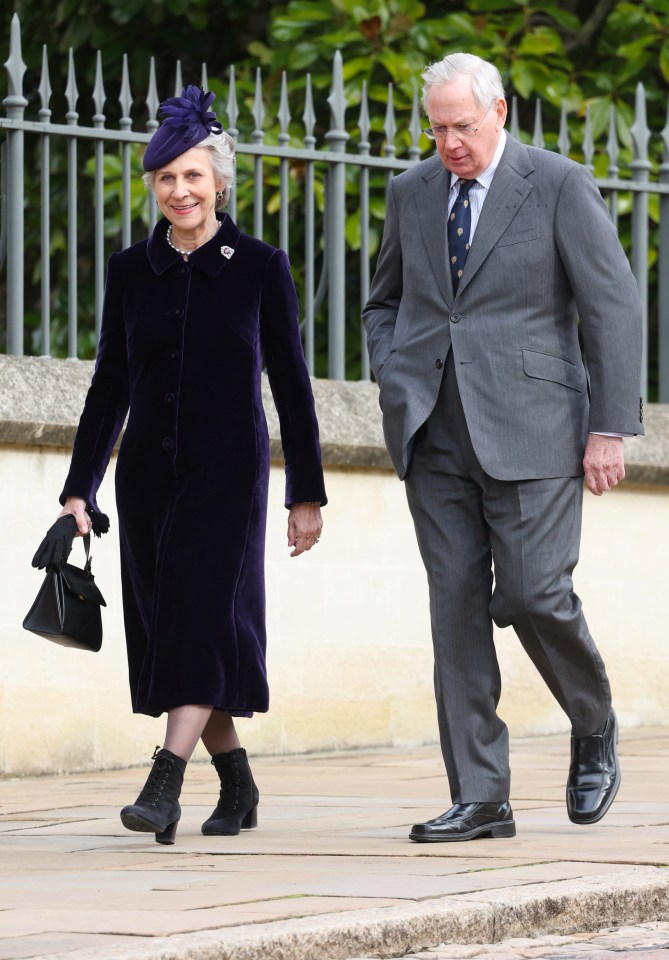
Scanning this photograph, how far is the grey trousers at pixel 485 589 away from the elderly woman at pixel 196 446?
34 centimetres

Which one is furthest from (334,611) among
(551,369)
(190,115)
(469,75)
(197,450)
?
(469,75)

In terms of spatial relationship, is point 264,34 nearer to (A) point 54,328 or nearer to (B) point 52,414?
(A) point 54,328

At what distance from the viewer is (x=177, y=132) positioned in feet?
16.2

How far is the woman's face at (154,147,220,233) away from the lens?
4930mm

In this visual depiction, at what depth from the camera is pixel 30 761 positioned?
22.0 ft

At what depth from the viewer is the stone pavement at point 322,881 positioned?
11.4 ft

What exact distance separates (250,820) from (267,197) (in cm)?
305

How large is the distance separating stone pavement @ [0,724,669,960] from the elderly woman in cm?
32

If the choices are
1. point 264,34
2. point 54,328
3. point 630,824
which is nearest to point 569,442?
point 630,824

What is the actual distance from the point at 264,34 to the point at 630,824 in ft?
20.2

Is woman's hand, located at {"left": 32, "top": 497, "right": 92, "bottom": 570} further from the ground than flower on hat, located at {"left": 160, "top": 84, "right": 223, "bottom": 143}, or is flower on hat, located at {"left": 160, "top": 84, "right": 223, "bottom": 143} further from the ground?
flower on hat, located at {"left": 160, "top": 84, "right": 223, "bottom": 143}

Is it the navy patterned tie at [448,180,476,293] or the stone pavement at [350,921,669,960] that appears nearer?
the stone pavement at [350,921,669,960]

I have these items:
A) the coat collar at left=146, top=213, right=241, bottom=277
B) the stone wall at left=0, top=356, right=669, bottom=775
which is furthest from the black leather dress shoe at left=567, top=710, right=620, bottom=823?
the stone wall at left=0, top=356, right=669, bottom=775

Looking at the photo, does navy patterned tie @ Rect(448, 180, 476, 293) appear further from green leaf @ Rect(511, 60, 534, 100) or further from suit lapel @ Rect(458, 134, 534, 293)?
green leaf @ Rect(511, 60, 534, 100)
